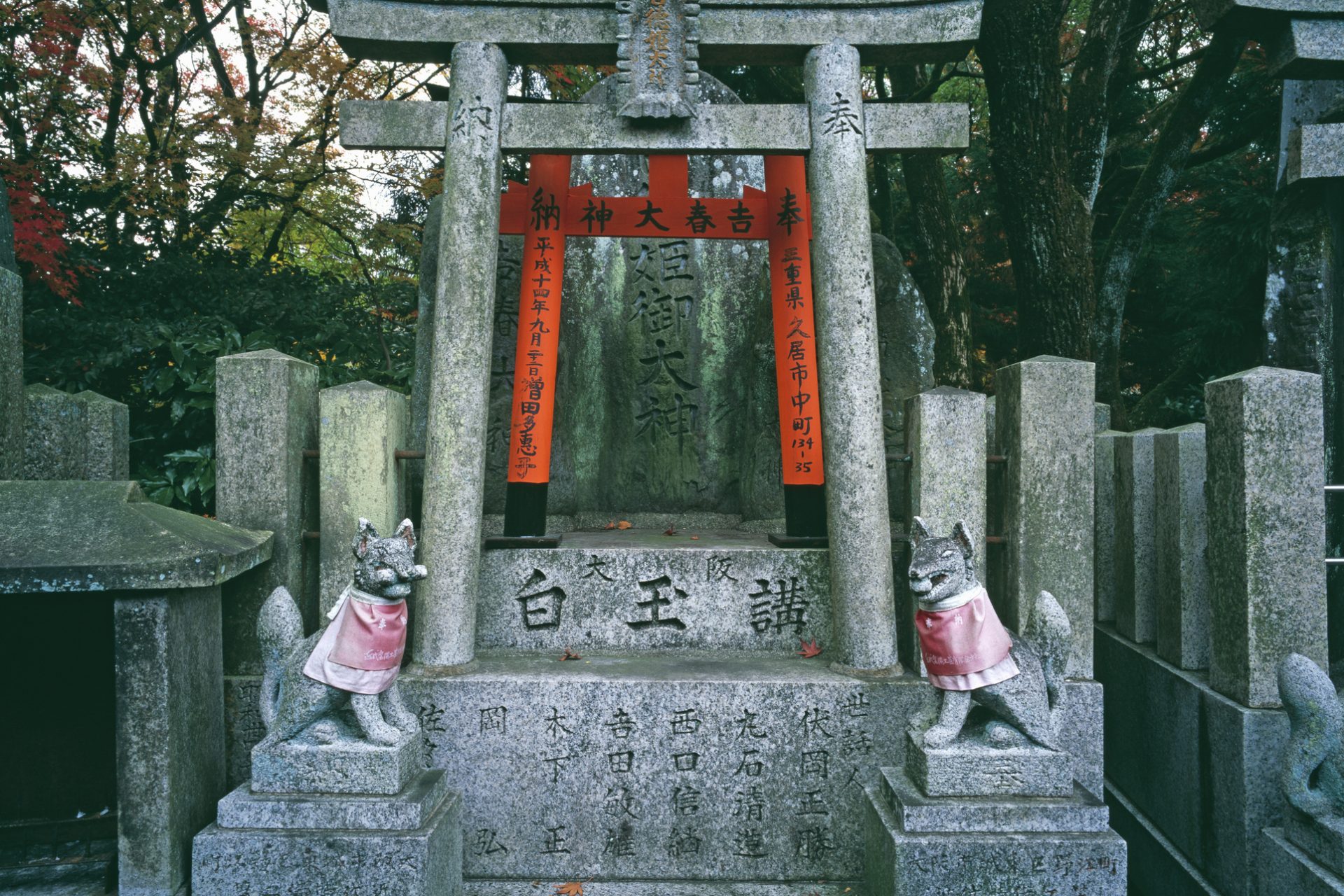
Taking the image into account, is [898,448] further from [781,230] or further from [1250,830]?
[1250,830]

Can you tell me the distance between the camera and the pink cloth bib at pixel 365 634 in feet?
12.0

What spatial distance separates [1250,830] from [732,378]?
4.06m

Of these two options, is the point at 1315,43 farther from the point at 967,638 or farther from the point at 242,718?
the point at 242,718

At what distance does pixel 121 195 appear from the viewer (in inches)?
415

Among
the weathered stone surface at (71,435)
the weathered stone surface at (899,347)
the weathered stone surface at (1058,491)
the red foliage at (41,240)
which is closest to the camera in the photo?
the weathered stone surface at (1058,491)

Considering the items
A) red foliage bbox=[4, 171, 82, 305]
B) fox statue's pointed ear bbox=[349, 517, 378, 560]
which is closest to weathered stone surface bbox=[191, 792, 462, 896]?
fox statue's pointed ear bbox=[349, 517, 378, 560]

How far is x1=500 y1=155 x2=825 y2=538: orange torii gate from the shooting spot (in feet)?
17.3

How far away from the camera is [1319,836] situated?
346 cm

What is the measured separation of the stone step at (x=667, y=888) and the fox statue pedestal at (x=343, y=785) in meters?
0.66

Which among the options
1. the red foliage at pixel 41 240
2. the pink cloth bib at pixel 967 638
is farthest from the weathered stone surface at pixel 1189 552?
the red foliage at pixel 41 240

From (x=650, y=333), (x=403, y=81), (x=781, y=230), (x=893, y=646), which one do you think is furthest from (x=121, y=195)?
(x=893, y=646)

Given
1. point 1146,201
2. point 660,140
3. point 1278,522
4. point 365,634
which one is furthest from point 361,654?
point 1146,201

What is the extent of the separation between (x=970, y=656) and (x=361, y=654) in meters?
2.48

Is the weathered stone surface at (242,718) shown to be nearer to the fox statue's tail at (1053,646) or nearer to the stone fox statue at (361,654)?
the stone fox statue at (361,654)
